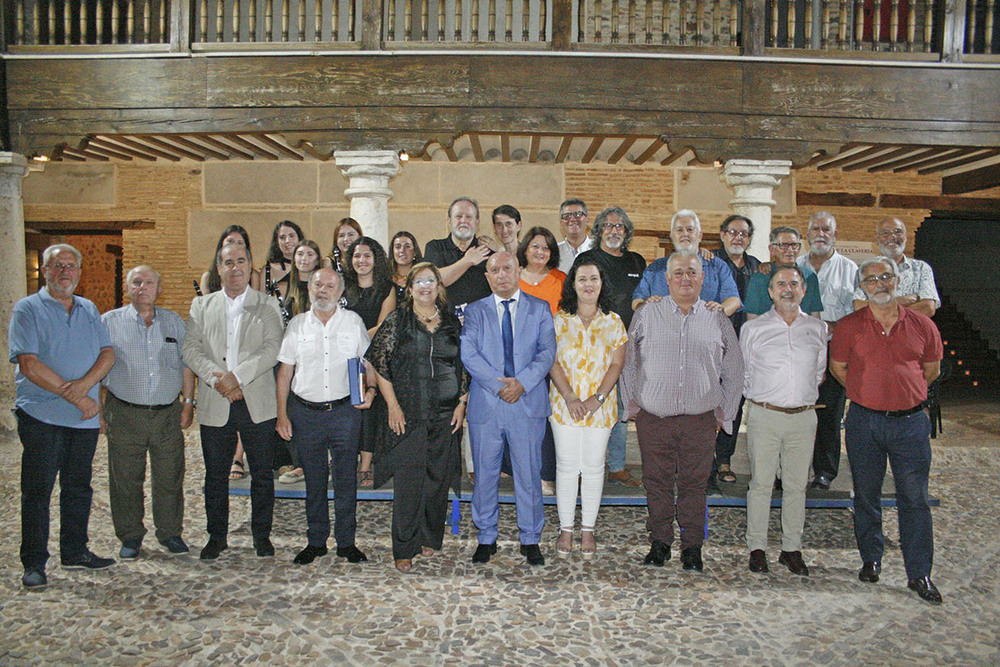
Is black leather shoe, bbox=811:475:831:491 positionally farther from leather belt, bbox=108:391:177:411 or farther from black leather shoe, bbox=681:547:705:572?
leather belt, bbox=108:391:177:411

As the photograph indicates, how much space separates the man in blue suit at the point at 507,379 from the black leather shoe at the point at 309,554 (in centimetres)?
91

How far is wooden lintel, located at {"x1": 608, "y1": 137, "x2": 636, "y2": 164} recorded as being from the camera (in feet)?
28.1

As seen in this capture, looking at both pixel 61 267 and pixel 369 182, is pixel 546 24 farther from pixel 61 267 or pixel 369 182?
pixel 61 267

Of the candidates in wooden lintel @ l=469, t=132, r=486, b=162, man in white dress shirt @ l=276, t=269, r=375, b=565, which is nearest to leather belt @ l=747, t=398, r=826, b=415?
man in white dress shirt @ l=276, t=269, r=375, b=565

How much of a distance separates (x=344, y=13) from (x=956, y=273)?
15679 mm

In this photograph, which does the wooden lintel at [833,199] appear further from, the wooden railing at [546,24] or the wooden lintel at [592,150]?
the wooden lintel at [592,150]

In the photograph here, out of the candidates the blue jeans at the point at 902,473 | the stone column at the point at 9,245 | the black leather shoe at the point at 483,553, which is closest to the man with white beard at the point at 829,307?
the blue jeans at the point at 902,473

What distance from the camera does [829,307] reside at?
4.77m

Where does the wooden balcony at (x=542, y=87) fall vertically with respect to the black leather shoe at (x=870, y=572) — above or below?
above

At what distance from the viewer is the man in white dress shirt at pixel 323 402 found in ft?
12.5

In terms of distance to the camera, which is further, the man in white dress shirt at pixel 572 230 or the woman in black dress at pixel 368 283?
the man in white dress shirt at pixel 572 230

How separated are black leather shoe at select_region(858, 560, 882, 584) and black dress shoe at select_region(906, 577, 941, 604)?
167 millimetres

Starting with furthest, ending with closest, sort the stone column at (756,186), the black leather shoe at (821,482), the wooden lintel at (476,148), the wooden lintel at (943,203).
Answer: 1. the wooden lintel at (943,203)
2. the wooden lintel at (476,148)
3. the stone column at (756,186)
4. the black leather shoe at (821,482)

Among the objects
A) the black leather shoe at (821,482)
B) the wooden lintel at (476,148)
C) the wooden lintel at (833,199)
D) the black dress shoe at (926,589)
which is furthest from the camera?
the wooden lintel at (833,199)
